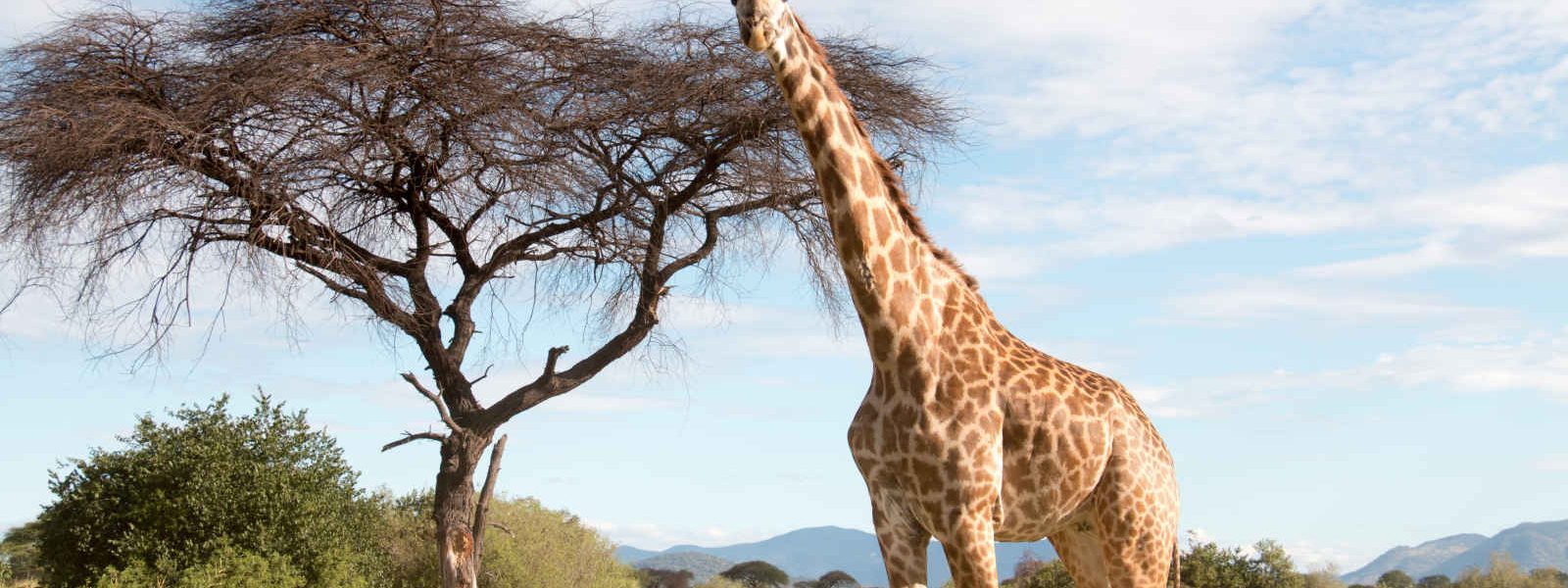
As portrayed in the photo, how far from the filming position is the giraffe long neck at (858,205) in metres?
5.17

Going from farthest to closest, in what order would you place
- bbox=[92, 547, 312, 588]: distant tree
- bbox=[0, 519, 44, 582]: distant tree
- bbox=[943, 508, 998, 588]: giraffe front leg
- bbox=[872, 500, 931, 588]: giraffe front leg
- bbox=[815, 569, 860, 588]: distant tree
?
bbox=[815, 569, 860, 588]: distant tree
bbox=[0, 519, 44, 582]: distant tree
bbox=[92, 547, 312, 588]: distant tree
bbox=[872, 500, 931, 588]: giraffe front leg
bbox=[943, 508, 998, 588]: giraffe front leg

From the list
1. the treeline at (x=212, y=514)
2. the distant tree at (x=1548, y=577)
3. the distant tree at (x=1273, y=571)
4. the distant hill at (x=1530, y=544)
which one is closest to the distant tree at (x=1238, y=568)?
the distant tree at (x=1273, y=571)

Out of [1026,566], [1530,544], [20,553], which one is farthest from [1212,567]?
[1530,544]

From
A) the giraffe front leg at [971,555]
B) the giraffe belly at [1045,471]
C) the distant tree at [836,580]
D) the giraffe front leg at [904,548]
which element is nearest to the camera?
the giraffe front leg at [971,555]

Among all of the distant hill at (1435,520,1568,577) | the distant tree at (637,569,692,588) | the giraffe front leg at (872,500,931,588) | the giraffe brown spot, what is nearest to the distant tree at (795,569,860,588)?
the distant tree at (637,569,692,588)

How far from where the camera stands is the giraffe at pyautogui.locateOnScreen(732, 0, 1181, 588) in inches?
203

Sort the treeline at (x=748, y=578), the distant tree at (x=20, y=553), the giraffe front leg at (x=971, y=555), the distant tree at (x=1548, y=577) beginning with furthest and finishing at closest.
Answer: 1. the treeline at (x=748, y=578)
2. the distant tree at (x=20, y=553)
3. the distant tree at (x=1548, y=577)
4. the giraffe front leg at (x=971, y=555)

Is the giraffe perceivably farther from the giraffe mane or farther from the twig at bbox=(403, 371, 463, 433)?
the twig at bbox=(403, 371, 463, 433)

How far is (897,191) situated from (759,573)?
22.7 metres

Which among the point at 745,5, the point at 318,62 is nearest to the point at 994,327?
the point at 745,5

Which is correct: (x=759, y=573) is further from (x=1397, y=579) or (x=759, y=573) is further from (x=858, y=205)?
(x=858, y=205)

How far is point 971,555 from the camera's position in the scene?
16.8ft

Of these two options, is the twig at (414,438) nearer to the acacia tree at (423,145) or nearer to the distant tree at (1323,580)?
the acacia tree at (423,145)

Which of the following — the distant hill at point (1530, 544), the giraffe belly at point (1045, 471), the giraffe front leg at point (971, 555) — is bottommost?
the giraffe front leg at point (971, 555)
